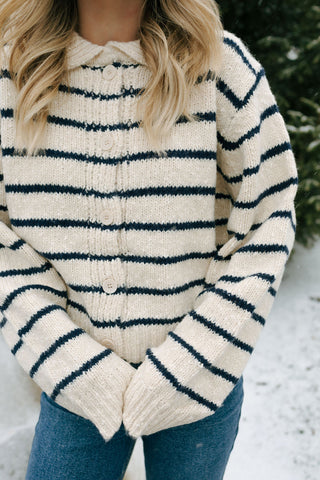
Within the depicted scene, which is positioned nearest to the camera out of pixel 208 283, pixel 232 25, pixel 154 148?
pixel 154 148

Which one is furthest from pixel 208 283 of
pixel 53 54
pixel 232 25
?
pixel 232 25

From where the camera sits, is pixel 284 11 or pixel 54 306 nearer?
pixel 54 306

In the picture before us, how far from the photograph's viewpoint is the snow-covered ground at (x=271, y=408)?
7.09 feet

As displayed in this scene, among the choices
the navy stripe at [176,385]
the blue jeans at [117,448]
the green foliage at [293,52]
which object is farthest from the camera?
the green foliage at [293,52]

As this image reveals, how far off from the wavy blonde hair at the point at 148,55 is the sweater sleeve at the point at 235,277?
8cm

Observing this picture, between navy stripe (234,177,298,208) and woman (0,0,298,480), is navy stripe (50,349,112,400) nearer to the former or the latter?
A: woman (0,0,298,480)

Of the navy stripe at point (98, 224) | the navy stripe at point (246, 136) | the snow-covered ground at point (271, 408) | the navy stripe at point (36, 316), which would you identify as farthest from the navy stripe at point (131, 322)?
the snow-covered ground at point (271, 408)

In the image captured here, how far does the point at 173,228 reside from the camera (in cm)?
118

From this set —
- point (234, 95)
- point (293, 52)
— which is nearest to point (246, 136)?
point (234, 95)

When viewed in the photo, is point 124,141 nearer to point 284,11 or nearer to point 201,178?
point 201,178

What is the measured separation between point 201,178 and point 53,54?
501mm

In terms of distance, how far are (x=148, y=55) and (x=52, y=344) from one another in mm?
778

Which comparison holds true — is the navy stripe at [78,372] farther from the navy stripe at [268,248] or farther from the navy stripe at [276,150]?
the navy stripe at [276,150]

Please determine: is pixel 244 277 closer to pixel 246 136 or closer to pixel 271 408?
pixel 246 136
